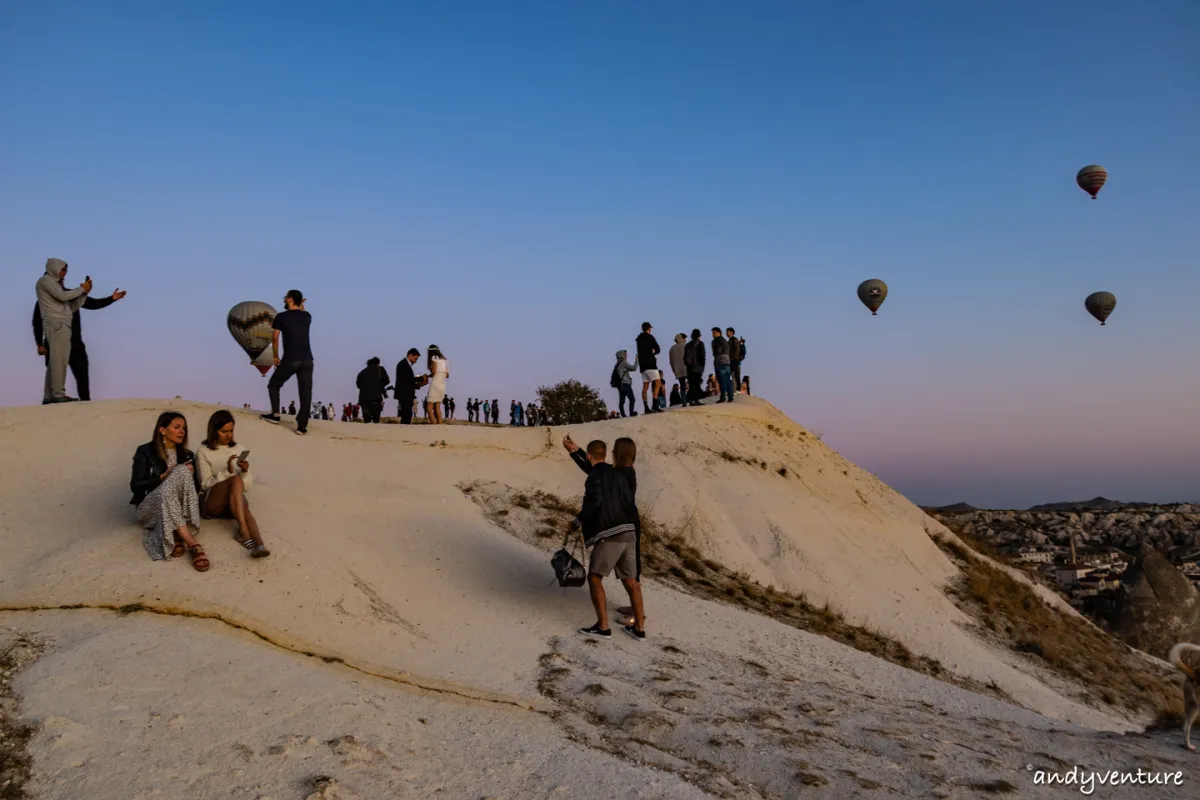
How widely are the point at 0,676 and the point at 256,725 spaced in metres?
1.74

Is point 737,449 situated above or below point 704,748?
above

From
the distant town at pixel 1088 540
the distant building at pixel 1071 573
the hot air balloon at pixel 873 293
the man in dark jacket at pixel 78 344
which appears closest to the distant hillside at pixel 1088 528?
the distant town at pixel 1088 540

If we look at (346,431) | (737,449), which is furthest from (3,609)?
(737,449)

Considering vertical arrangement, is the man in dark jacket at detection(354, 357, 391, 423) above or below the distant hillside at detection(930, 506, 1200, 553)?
above

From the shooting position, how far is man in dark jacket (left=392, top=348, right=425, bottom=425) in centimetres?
1666

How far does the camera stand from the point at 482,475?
1273cm

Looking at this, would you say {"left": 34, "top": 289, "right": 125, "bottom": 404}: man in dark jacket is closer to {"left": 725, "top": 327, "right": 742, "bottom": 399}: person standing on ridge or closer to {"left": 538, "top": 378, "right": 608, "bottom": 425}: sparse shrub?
{"left": 725, "top": 327, "right": 742, "bottom": 399}: person standing on ridge

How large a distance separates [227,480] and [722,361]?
12.9 metres

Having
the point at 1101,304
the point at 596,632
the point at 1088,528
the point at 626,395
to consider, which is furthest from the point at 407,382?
the point at 1088,528

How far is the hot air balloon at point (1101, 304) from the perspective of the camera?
31375 millimetres

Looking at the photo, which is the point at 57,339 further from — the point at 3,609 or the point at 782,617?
the point at 782,617

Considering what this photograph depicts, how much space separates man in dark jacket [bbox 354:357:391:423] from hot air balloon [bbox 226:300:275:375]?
3666mm

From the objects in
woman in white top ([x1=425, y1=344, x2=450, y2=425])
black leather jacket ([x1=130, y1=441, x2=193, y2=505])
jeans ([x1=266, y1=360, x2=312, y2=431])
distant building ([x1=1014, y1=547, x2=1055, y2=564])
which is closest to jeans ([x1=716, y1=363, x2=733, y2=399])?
woman in white top ([x1=425, y1=344, x2=450, y2=425])

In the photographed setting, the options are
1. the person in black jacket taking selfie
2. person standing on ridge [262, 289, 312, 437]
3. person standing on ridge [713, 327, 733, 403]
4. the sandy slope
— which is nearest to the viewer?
the sandy slope
